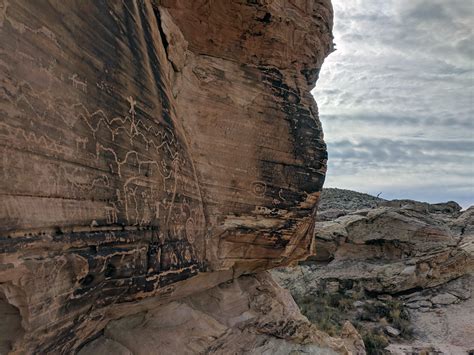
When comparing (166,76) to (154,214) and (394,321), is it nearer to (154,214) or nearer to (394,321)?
(154,214)

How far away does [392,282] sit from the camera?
15.2m

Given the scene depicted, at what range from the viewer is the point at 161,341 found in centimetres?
475

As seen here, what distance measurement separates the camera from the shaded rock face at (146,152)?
2633mm

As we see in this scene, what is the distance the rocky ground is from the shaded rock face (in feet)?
24.3

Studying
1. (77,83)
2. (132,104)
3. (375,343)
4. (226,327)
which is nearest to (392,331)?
(375,343)

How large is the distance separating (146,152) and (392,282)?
14194 mm

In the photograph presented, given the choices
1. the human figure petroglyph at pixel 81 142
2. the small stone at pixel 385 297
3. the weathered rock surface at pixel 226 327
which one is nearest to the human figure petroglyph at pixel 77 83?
the human figure petroglyph at pixel 81 142

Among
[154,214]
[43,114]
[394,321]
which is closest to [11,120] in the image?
[43,114]

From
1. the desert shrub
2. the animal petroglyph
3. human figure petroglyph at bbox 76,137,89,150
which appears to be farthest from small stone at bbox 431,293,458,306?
human figure petroglyph at bbox 76,137,89,150

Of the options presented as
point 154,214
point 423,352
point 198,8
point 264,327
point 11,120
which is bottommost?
point 423,352

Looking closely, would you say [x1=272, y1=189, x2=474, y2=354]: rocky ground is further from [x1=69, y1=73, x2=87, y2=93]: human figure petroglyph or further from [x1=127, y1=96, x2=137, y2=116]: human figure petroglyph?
[x1=69, y1=73, x2=87, y2=93]: human figure petroglyph

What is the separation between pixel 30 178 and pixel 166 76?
246cm

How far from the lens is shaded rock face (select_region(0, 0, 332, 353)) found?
2.63 m

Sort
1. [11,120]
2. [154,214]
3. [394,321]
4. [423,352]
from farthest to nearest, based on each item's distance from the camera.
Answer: [394,321], [423,352], [154,214], [11,120]
